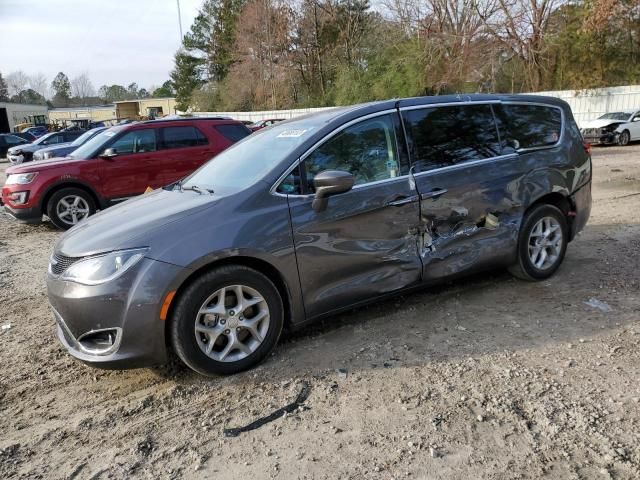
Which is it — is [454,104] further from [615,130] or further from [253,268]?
[615,130]

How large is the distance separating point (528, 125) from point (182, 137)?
6410 millimetres

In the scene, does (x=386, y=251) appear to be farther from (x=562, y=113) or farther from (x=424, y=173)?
(x=562, y=113)

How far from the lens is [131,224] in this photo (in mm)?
3480

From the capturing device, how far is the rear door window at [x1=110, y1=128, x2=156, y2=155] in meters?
8.98

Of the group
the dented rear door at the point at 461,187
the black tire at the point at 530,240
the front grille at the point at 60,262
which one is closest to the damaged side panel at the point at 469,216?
the dented rear door at the point at 461,187

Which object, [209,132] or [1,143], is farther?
[1,143]

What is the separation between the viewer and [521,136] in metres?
4.81

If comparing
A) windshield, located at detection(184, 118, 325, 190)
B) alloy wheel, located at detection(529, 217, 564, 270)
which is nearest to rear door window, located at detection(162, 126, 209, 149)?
windshield, located at detection(184, 118, 325, 190)

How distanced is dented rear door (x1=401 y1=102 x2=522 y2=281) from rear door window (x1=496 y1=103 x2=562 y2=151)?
0.40 ft

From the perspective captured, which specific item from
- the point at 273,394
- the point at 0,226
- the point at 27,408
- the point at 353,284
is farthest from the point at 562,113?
the point at 0,226

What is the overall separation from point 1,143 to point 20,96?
96368 mm

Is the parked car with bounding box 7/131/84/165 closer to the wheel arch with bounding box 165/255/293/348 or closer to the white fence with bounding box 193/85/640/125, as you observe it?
the white fence with bounding box 193/85/640/125

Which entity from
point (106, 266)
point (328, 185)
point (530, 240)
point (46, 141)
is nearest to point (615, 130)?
point (530, 240)

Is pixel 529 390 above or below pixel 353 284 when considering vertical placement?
below
